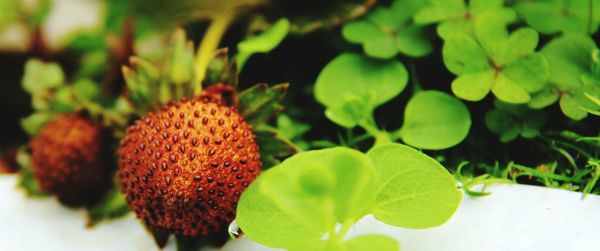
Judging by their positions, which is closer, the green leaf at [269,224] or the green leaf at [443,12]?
the green leaf at [269,224]

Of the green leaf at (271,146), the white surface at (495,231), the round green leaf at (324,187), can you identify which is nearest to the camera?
the round green leaf at (324,187)

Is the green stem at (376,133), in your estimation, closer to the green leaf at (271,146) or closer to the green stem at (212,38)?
the green leaf at (271,146)

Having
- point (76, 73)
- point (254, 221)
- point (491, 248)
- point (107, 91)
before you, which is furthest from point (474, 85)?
point (76, 73)

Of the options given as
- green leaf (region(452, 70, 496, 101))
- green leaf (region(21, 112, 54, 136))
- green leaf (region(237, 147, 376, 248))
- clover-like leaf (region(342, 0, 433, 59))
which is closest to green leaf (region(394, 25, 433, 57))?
clover-like leaf (region(342, 0, 433, 59))

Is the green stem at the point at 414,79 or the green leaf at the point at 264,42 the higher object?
the green leaf at the point at 264,42

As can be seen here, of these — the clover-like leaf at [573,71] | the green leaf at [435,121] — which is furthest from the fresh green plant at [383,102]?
the clover-like leaf at [573,71]

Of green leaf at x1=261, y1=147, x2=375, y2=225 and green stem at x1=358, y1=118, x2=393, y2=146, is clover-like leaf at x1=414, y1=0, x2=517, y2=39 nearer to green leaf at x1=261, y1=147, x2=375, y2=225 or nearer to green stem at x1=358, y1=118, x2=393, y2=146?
green stem at x1=358, y1=118, x2=393, y2=146
